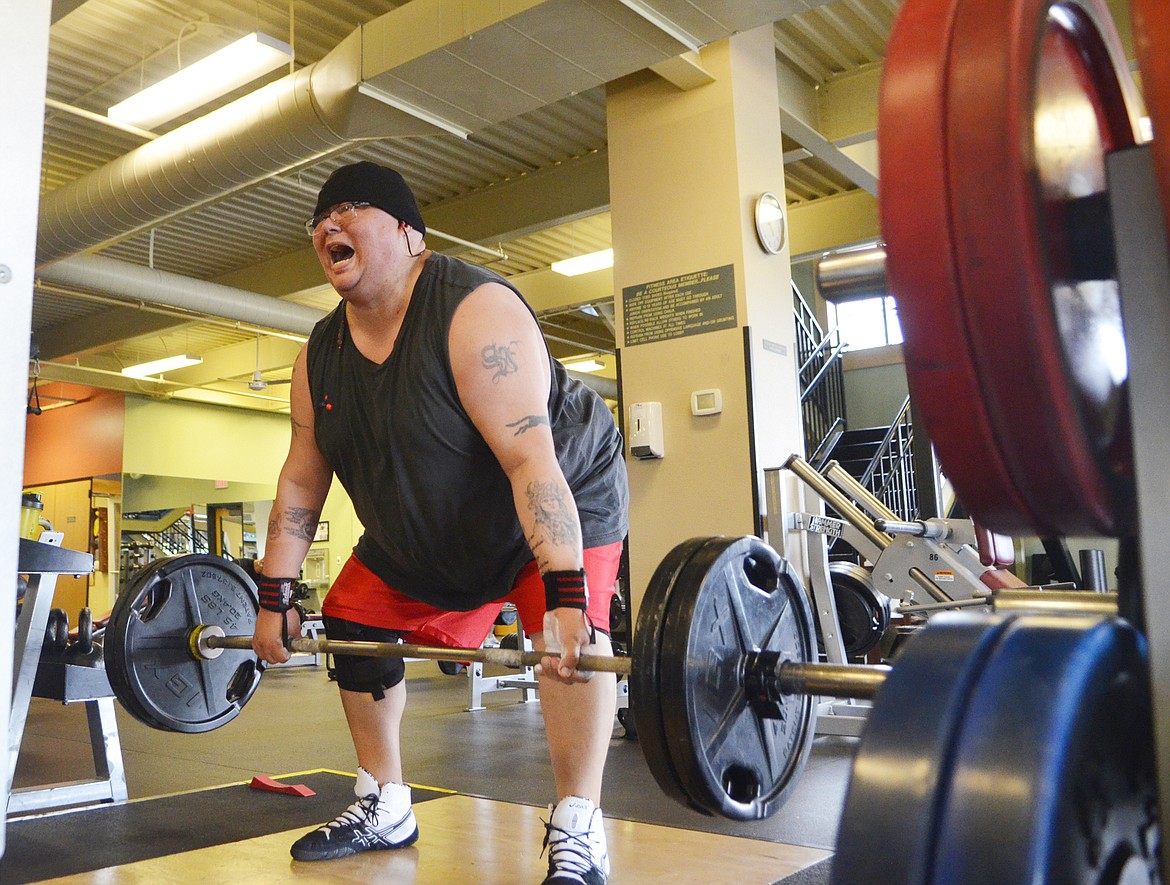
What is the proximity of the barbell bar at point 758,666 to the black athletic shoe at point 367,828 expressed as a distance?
0.33 meters

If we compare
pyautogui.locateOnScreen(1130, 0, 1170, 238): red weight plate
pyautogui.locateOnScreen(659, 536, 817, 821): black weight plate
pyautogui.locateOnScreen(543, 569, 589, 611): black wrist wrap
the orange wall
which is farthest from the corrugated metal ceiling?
pyautogui.locateOnScreen(1130, 0, 1170, 238): red weight plate

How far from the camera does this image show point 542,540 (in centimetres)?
153

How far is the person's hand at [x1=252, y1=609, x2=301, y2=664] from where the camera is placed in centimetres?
181

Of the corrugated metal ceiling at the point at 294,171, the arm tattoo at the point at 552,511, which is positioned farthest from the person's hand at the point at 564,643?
the corrugated metal ceiling at the point at 294,171

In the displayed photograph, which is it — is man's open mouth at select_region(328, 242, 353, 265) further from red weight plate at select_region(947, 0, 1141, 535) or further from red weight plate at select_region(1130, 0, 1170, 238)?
red weight plate at select_region(1130, 0, 1170, 238)

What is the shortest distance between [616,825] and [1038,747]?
5.14 ft

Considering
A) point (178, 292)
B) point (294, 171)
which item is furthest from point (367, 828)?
point (178, 292)

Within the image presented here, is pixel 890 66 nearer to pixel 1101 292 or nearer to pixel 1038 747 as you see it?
pixel 1101 292

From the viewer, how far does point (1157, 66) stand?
68 cm

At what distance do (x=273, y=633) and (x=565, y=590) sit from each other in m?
0.64

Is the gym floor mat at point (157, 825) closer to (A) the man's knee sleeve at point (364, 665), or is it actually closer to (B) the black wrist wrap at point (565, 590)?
(A) the man's knee sleeve at point (364, 665)

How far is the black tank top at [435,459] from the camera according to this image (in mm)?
1711

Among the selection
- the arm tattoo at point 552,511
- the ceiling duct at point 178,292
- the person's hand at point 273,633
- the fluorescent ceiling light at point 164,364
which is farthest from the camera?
the fluorescent ceiling light at point 164,364

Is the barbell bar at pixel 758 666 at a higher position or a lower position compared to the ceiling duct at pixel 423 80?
lower
